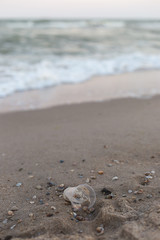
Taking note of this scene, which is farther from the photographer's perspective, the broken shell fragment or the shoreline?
the shoreline

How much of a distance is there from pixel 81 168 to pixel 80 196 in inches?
22.1

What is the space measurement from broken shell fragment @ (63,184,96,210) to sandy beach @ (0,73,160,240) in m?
0.04

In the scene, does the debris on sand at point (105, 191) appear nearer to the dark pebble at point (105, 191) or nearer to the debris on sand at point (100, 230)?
the dark pebble at point (105, 191)

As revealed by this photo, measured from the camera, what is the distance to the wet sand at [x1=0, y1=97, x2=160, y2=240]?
166 centimetres

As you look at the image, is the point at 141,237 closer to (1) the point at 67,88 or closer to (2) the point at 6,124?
(2) the point at 6,124

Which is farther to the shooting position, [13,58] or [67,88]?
[13,58]

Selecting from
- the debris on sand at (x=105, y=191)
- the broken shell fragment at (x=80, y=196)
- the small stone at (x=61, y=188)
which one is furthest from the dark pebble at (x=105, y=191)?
the small stone at (x=61, y=188)

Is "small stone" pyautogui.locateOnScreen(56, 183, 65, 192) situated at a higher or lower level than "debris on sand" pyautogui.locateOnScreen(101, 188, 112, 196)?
lower

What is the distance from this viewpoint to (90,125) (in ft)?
11.6

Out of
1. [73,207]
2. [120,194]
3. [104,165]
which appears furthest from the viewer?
[104,165]

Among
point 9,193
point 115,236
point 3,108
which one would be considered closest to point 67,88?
point 3,108

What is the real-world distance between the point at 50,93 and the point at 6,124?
1587mm

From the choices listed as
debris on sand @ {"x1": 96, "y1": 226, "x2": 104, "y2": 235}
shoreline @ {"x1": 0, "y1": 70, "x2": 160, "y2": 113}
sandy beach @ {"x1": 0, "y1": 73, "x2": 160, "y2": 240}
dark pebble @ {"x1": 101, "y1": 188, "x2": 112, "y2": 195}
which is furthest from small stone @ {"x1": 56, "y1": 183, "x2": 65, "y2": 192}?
shoreline @ {"x1": 0, "y1": 70, "x2": 160, "y2": 113}

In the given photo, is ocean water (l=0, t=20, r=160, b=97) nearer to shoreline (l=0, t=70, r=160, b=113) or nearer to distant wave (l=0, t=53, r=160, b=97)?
distant wave (l=0, t=53, r=160, b=97)
